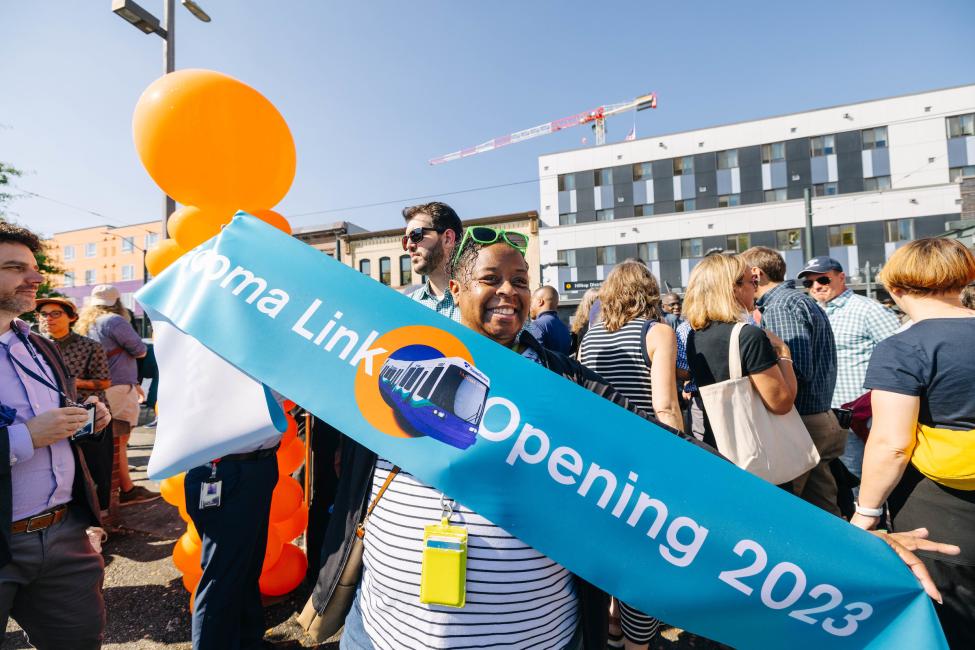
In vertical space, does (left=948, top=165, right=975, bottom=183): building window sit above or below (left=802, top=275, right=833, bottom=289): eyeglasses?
above

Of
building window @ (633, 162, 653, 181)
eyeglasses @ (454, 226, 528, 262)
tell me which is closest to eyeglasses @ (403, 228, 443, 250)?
eyeglasses @ (454, 226, 528, 262)

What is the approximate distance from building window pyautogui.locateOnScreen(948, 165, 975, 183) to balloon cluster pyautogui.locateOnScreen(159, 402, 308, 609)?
31.0 metres

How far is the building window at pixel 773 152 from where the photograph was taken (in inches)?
976

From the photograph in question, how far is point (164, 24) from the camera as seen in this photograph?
19.5 feet

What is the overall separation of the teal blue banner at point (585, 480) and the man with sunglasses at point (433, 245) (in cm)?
154

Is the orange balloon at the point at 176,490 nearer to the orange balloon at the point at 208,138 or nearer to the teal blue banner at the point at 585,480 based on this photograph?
the orange balloon at the point at 208,138

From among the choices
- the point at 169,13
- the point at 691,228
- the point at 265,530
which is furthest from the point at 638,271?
the point at 691,228

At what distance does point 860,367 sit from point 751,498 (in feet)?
11.6

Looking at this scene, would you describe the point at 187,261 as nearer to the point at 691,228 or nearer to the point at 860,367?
the point at 860,367

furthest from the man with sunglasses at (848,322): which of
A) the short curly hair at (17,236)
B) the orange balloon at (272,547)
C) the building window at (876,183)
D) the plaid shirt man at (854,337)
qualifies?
the building window at (876,183)

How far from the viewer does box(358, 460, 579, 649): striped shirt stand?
131 centimetres

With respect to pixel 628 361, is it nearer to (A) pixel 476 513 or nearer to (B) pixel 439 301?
(B) pixel 439 301

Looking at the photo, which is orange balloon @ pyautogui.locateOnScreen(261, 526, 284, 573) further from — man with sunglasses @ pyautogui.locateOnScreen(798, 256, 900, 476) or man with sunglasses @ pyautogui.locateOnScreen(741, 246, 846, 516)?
man with sunglasses @ pyautogui.locateOnScreen(798, 256, 900, 476)

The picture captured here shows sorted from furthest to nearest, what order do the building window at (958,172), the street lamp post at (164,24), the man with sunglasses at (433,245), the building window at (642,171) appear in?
the building window at (642,171)
the building window at (958,172)
the street lamp post at (164,24)
the man with sunglasses at (433,245)
